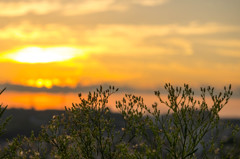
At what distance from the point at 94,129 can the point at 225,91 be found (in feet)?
18.6

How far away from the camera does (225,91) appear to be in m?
16.0

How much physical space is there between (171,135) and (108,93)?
3.82m

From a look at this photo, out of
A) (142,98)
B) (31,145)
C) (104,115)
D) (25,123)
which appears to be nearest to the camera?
(142,98)

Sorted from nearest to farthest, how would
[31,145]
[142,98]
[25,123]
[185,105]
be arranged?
→ [185,105] → [142,98] → [31,145] → [25,123]

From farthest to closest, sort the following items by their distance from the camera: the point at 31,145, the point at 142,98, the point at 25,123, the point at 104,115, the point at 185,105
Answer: the point at 25,123, the point at 31,145, the point at 104,115, the point at 142,98, the point at 185,105

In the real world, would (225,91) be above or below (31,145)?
above

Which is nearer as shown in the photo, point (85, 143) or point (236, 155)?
point (236, 155)

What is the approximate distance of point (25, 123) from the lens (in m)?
47.7

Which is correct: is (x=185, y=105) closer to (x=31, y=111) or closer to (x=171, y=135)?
(x=171, y=135)

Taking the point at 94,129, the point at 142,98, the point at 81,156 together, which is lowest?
the point at 81,156

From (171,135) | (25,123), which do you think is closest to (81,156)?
(171,135)

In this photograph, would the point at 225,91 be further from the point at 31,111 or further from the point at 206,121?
the point at 31,111

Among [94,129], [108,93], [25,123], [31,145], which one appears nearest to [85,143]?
[94,129]

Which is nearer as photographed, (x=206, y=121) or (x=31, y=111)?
(x=206, y=121)
